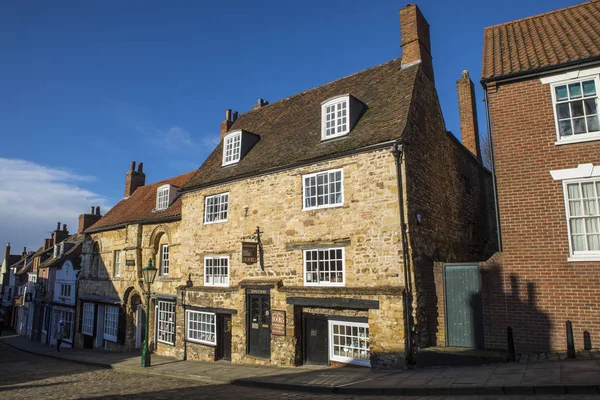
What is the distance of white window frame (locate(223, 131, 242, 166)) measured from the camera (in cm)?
1789

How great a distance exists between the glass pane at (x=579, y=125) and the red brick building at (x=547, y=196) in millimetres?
26

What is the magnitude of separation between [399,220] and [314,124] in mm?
6177

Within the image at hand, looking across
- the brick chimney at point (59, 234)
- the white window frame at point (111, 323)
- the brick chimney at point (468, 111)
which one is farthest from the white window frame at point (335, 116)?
the brick chimney at point (59, 234)

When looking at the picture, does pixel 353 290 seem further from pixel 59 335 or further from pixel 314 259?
pixel 59 335

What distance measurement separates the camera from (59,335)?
25703mm

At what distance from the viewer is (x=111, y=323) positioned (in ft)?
79.0

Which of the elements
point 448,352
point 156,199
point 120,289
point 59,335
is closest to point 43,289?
point 59,335

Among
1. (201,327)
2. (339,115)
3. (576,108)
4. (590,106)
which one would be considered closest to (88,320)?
(201,327)

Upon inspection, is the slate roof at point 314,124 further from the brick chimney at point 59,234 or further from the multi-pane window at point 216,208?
the brick chimney at point 59,234

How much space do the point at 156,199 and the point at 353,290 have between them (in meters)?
15.4

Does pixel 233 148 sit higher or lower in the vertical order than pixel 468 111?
lower

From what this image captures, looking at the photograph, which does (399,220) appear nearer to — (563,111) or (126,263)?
(563,111)

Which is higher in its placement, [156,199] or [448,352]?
[156,199]

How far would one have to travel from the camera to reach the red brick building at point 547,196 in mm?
10242
